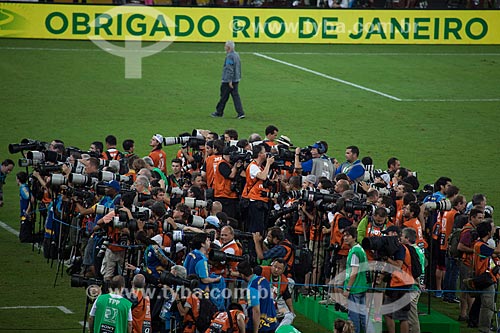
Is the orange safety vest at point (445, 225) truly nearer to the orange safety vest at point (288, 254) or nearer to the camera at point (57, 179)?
the orange safety vest at point (288, 254)

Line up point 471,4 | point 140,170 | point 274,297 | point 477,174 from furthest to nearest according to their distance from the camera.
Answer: point 471,4
point 477,174
point 140,170
point 274,297

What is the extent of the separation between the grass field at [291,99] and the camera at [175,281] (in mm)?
6932

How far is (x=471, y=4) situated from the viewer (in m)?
40.5

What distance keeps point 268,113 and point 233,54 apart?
267 cm

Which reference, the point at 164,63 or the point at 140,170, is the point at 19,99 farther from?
the point at 140,170

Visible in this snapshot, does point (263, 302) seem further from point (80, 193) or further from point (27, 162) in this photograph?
point (27, 162)

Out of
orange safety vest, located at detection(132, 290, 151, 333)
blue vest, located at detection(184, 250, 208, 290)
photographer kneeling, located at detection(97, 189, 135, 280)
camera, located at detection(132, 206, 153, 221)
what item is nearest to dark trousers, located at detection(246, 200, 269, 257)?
photographer kneeling, located at detection(97, 189, 135, 280)

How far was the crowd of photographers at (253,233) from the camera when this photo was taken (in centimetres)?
1379

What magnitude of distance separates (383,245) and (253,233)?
265 centimetres

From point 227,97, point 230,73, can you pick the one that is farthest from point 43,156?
point 227,97

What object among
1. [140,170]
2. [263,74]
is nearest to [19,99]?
[263,74]

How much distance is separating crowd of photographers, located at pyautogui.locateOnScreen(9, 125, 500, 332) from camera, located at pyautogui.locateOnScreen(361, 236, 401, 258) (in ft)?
0.07

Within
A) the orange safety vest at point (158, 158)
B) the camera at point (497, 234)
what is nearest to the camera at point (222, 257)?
the camera at point (497, 234)

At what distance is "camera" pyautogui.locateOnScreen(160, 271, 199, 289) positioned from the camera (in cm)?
1288
